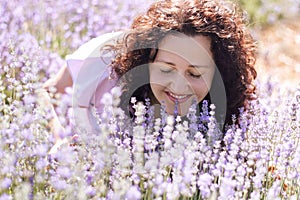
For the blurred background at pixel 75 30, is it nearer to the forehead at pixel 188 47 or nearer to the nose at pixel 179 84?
the forehead at pixel 188 47

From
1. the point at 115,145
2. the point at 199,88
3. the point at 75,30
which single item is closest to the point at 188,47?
the point at 199,88

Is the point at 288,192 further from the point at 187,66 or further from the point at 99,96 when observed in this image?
the point at 99,96

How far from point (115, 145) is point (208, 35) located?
905 millimetres

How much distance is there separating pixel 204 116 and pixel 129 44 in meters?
0.77

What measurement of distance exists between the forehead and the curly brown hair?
0.03m

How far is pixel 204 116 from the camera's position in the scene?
246 centimetres

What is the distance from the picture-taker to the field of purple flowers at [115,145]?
185cm

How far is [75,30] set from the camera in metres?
4.25

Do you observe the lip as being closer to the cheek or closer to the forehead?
the cheek

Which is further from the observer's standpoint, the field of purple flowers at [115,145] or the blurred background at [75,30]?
the blurred background at [75,30]

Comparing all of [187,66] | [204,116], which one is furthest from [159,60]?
[204,116]

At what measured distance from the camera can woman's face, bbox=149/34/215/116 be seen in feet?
8.79

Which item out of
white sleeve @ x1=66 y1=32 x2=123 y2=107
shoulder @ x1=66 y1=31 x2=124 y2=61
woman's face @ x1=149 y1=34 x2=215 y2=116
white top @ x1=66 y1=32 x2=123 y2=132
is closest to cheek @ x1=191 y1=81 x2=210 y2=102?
woman's face @ x1=149 y1=34 x2=215 y2=116

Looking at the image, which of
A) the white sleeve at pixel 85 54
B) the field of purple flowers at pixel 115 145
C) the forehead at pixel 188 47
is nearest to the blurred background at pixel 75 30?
the field of purple flowers at pixel 115 145
